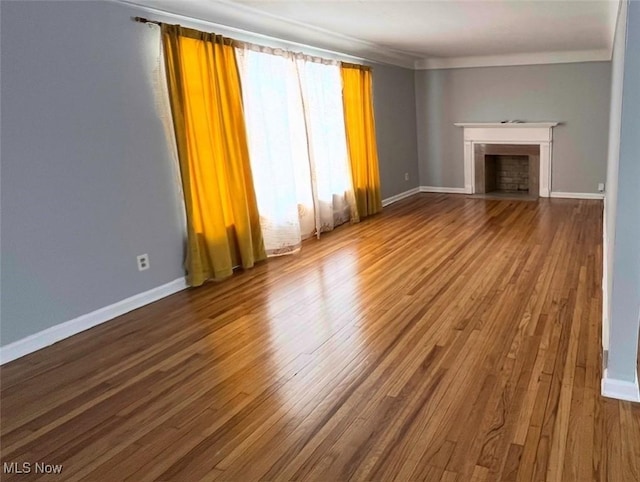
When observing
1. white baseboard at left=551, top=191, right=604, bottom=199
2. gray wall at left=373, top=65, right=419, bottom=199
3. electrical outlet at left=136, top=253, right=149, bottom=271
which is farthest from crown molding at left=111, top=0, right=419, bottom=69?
white baseboard at left=551, top=191, right=604, bottom=199

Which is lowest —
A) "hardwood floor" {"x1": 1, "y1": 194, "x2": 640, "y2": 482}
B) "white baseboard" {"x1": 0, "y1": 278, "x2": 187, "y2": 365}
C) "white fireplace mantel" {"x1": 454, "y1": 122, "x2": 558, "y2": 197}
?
"hardwood floor" {"x1": 1, "y1": 194, "x2": 640, "y2": 482}

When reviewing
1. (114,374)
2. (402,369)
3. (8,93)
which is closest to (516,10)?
(402,369)

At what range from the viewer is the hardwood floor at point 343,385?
1.94 metres

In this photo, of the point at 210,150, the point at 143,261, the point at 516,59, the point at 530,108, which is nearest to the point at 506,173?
the point at 530,108

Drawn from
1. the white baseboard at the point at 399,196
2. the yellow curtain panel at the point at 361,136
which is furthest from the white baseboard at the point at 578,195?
the yellow curtain panel at the point at 361,136

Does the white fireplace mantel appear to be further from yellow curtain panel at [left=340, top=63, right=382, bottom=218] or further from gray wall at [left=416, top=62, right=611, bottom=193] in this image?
yellow curtain panel at [left=340, top=63, right=382, bottom=218]

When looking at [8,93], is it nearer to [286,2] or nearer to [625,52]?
[286,2]

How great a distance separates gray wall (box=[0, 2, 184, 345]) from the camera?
2.89 meters

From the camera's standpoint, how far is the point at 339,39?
546 centimetres

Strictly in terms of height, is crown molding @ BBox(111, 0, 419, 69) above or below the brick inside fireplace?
above

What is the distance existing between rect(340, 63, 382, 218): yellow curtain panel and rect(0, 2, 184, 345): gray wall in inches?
117

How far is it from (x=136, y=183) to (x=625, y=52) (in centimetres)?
304

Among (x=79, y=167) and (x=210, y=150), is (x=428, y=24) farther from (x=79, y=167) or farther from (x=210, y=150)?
(x=79, y=167)

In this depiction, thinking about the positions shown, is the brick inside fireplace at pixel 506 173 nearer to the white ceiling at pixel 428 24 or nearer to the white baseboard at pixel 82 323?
the white ceiling at pixel 428 24
